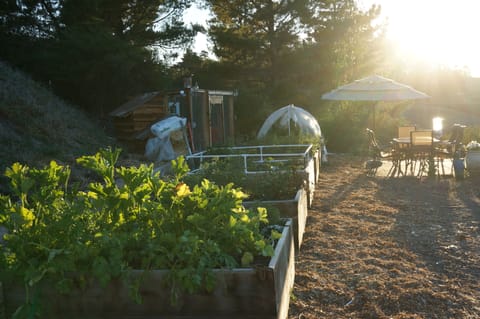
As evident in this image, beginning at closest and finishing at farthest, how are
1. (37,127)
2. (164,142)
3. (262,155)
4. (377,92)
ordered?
(262,155) < (377,92) < (37,127) < (164,142)

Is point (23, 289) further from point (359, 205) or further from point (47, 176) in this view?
point (359, 205)

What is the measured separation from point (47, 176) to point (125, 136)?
13.7 meters

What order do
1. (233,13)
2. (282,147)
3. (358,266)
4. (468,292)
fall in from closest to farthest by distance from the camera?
(468,292)
(358,266)
(282,147)
(233,13)

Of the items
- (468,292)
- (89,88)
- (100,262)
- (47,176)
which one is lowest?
(468,292)

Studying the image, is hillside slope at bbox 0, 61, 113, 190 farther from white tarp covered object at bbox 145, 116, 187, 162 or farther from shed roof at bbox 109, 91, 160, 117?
white tarp covered object at bbox 145, 116, 187, 162

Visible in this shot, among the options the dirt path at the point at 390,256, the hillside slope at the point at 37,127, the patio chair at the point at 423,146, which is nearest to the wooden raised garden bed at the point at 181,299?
the dirt path at the point at 390,256

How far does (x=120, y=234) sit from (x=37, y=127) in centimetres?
1134

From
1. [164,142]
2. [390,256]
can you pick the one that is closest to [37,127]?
[164,142]

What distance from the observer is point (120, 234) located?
2934 millimetres

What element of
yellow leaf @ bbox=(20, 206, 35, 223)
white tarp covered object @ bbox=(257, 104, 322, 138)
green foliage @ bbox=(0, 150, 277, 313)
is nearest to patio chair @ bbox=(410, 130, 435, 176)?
white tarp covered object @ bbox=(257, 104, 322, 138)

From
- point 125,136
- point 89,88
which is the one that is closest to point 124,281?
point 125,136

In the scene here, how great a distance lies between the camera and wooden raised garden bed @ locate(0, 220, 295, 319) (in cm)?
283

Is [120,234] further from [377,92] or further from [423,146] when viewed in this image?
[377,92]

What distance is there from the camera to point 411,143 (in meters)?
10.3
